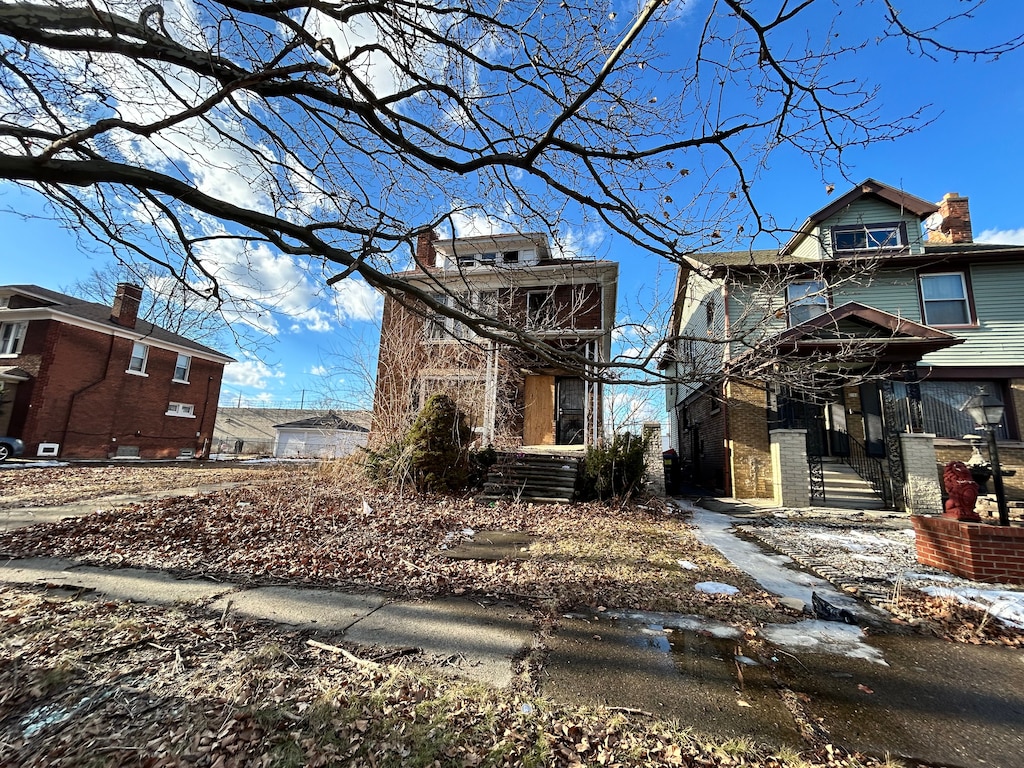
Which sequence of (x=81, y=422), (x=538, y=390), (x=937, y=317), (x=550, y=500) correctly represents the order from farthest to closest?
(x=81, y=422), (x=538, y=390), (x=937, y=317), (x=550, y=500)

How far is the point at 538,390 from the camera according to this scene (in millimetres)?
15844

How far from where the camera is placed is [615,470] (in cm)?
970

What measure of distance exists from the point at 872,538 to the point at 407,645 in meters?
7.48

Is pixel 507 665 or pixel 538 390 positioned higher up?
pixel 538 390

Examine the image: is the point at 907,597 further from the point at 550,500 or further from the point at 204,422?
the point at 204,422

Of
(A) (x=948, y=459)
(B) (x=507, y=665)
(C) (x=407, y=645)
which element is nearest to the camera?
(B) (x=507, y=665)

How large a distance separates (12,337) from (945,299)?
113 feet

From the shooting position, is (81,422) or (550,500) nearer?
(550,500)

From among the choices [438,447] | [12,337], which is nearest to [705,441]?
[438,447]

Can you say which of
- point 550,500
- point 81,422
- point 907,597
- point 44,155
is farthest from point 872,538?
point 81,422

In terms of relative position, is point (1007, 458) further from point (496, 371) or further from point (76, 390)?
point (76, 390)

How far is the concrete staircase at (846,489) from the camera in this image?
996 cm

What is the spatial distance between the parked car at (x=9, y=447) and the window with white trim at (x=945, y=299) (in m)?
30.6

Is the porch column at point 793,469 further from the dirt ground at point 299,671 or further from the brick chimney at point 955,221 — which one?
the brick chimney at point 955,221
